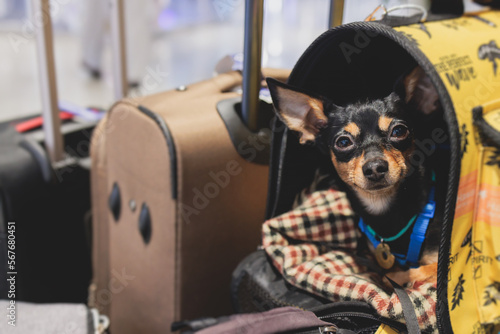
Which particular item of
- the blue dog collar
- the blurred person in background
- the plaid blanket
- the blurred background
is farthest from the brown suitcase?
the blurred person in background

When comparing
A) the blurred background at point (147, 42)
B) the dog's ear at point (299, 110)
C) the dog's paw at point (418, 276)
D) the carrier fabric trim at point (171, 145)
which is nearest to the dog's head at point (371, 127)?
the dog's ear at point (299, 110)

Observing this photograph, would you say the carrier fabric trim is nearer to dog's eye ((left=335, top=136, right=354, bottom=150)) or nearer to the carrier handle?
dog's eye ((left=335, top=136, right=354, bottom=150))

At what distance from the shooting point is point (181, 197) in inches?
37.6

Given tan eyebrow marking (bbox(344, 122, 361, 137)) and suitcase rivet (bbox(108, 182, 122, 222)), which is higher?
tan eyebrow marking (bbox(344, 122, 361, 137))

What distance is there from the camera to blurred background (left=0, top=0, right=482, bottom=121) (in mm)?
2699

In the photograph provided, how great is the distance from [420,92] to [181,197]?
460 millimetres

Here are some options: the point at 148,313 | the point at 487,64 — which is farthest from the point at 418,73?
the point at 148,313

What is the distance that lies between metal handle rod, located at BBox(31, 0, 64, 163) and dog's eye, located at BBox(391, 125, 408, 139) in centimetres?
90

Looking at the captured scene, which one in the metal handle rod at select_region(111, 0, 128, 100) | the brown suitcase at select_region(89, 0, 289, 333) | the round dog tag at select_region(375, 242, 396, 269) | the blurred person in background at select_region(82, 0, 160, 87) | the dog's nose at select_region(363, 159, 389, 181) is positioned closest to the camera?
the dog's nose at select_region(363, 159, 389, 181)

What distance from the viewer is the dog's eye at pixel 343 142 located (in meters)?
0.80

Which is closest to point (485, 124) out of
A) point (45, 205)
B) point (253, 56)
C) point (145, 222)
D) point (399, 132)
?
point (399, 132)

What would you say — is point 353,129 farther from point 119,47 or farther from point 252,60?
point 119,47

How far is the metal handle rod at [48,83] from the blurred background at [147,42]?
0.24 ft

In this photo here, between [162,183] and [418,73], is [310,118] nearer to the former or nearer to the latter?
[418,73]
